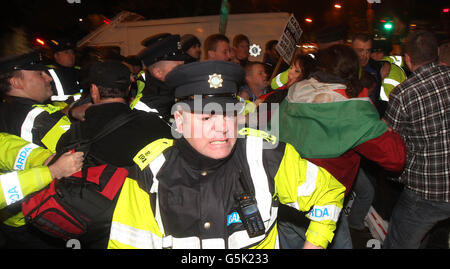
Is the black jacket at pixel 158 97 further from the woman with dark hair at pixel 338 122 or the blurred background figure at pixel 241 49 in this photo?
the blurred background figure at pixel 241 49

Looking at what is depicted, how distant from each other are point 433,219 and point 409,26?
12.3m

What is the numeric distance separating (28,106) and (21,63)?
1.81 feet

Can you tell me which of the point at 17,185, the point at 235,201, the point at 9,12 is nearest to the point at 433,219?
the point at 235,201

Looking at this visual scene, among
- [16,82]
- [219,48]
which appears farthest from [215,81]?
[219,48]

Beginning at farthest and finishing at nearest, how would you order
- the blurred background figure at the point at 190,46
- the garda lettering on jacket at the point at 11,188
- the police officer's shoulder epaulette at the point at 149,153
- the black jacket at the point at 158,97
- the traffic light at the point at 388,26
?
the traffic light at the point at 388,26
the blurred background figure at the point at 190,46
the black jacket at the point at 158,97
the garda lettering on jacket at the point at 11,188
the police officer's shoulder epaulette at the point at 149,153

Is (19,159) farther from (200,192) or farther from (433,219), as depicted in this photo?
(433,219)

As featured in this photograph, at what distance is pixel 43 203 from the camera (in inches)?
76.0

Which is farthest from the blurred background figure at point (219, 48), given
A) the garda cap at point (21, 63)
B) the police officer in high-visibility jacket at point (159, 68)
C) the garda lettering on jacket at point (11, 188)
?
the garda lettering on jacket at point (11, 188)

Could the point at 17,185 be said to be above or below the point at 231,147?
below

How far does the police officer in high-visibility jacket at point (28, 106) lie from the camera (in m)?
2.73

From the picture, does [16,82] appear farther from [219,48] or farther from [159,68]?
[219,48]

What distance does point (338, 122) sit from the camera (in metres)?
2.30

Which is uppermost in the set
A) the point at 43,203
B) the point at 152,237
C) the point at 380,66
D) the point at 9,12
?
the point at 9,12

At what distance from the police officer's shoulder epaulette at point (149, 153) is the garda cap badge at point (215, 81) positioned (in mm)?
495
